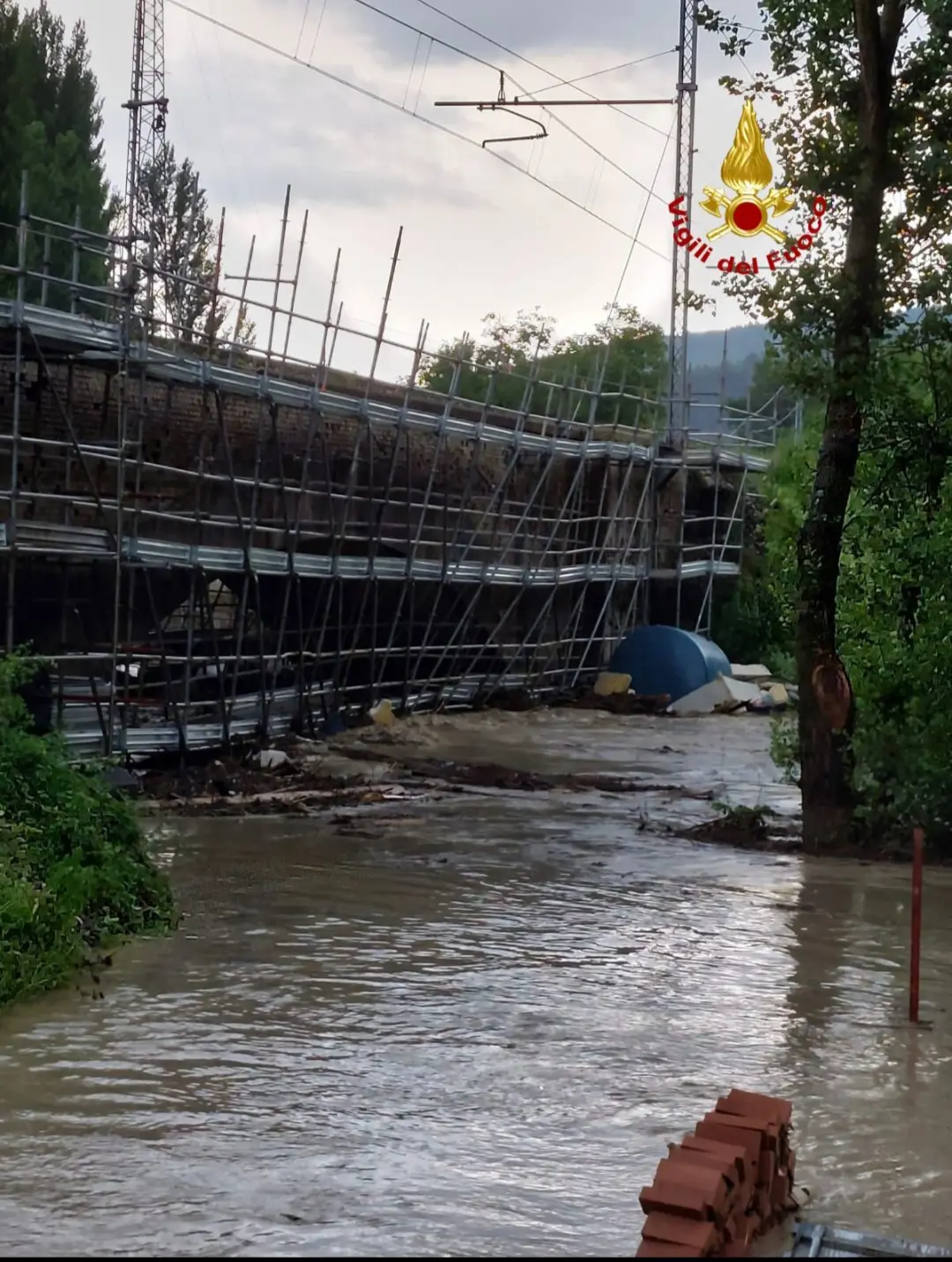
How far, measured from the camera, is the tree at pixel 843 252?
40.9ft

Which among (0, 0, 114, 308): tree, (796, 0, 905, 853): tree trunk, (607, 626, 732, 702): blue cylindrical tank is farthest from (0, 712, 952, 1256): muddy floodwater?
(0, 0, 114, 308): tree

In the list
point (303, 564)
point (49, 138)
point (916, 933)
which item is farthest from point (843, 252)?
point (49, 138)

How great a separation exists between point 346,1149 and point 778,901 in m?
6.19

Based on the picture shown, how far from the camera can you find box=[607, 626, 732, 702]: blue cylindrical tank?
28.0 meters

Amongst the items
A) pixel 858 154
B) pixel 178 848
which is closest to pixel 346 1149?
pixel 178 848

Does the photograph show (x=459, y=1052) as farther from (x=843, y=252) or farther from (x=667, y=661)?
(x=667, y=661)

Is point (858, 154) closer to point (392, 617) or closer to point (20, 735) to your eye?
point (20, 735)

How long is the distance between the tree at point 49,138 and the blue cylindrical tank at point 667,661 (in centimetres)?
1170

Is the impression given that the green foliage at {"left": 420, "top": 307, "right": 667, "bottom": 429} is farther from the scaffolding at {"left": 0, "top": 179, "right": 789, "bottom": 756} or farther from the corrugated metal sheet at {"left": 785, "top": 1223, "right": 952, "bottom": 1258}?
the corrugated metal sheet at {"left": 785, "top": 1223, "right": 952, "bottom": 1258}

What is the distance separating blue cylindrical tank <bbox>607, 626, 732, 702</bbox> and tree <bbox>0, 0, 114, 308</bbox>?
11700 millimetres

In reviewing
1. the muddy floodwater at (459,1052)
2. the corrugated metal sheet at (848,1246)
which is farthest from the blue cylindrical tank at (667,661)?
the corrugated metal sheet at (848,1246)

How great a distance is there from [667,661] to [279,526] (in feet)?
32.7

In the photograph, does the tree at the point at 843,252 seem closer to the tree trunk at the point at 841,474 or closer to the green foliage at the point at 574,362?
the tree trunk at the point at 841,474

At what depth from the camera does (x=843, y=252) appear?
12.9m
